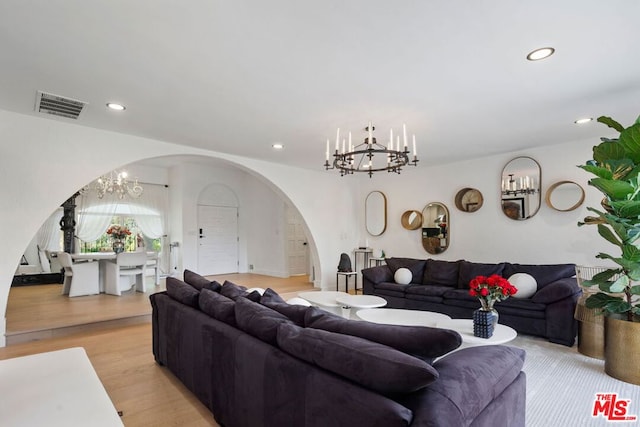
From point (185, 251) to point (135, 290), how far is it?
1619 millimetres

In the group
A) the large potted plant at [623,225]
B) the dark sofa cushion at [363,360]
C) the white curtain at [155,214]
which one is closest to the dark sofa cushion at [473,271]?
the large potted plant at [623,225]

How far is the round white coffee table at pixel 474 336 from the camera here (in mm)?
2631

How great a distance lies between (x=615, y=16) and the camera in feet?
6.53

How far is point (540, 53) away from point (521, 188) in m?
3.35

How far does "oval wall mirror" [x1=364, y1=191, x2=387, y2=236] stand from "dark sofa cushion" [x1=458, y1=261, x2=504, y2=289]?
8.03 ft

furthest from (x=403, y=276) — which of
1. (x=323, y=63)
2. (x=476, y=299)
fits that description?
(x=323, y=63)

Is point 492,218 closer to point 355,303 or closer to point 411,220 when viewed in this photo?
point 411,220

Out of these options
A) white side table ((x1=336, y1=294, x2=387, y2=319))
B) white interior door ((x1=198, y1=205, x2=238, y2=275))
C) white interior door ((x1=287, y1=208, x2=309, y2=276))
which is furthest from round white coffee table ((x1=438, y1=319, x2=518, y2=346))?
white interior door ((x1=198, y1=205, x2=238, y2=275))

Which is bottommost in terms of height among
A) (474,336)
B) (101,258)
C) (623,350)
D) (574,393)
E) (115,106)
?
(574,393)

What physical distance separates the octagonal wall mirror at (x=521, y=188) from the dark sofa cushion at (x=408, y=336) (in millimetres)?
4701

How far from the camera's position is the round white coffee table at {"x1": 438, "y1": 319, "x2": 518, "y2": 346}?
2.63m

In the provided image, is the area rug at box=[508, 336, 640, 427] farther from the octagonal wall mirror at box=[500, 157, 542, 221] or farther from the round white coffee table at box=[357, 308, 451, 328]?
the octagonal wall mirror at box=[500, 157, 542, 221]

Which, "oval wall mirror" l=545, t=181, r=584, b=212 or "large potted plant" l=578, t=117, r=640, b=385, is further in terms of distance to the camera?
"oval wall mirror" l=545, t=181, r=584, b=212

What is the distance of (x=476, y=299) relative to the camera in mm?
4227
